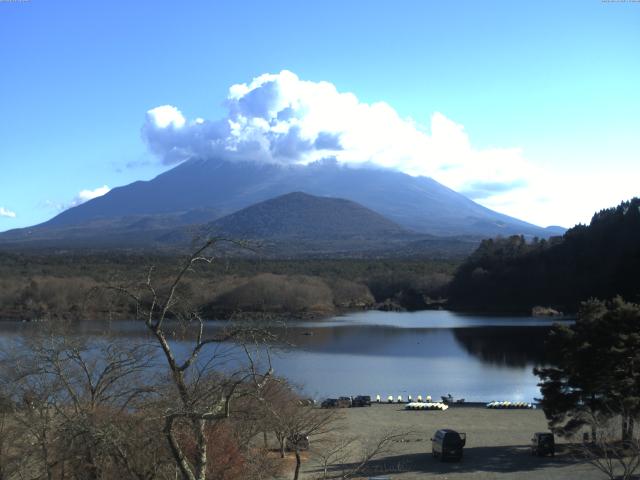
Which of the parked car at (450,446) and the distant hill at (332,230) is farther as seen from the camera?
the distant hill at (332,230)

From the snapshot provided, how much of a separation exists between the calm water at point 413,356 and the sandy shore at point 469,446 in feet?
8.48

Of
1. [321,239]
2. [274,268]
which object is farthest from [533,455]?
[321,239]

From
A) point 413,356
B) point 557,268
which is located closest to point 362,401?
point 413,356

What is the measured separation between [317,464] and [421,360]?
20.7m

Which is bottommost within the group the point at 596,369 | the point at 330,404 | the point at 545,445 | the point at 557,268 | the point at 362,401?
the point at 362,401

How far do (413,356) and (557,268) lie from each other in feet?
102

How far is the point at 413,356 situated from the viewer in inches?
1391

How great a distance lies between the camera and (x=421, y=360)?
3412cm

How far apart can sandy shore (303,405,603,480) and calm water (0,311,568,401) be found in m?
2.59

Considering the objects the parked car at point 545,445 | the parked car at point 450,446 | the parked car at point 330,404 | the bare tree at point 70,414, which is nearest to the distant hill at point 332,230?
the parked car at point 330,404

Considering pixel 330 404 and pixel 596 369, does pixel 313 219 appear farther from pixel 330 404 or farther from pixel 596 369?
pixel 596 369

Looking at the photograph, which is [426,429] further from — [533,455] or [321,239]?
[321,239]

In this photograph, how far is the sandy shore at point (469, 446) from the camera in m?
13.2

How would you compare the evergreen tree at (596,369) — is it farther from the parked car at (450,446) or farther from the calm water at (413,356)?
the calm water at (413,356)
